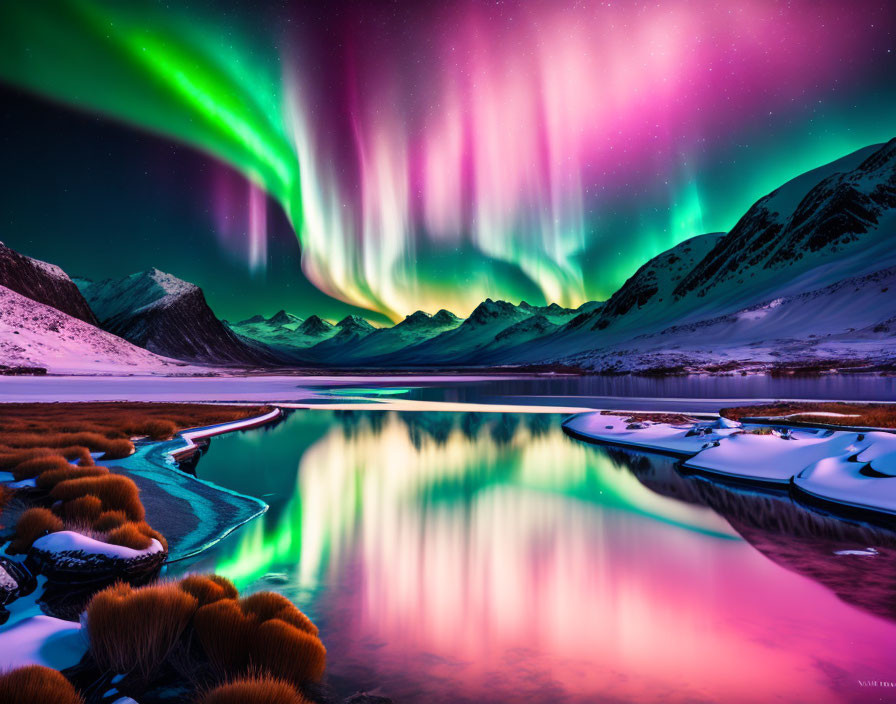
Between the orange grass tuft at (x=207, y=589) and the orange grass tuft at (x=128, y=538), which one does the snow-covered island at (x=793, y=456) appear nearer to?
the orange grass tuft at (x=207, y=589)

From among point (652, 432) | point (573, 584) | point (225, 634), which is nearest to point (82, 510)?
point (225, 634)

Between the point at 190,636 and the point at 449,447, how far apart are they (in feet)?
73.5

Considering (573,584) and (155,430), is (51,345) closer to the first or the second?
(155,430)

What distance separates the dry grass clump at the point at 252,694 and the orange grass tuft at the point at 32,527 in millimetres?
7580

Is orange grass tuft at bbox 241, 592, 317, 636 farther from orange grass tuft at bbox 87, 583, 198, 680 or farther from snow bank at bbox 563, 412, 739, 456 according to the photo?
snow bank at bbox 563, 412, 739, 456

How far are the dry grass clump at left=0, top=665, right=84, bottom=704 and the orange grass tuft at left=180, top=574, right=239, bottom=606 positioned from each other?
82.5 inches

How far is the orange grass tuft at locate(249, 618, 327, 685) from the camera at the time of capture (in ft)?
20.8

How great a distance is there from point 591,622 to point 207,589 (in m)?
5.68

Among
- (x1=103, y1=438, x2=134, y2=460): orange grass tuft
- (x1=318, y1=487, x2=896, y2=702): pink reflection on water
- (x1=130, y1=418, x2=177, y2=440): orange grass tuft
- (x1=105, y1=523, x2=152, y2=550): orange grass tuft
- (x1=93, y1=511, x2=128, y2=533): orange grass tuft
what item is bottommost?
(x1=318, y1=487, x2=896, y2=702): pink reflection on water

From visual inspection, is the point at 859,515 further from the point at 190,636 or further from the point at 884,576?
the point at 190,636

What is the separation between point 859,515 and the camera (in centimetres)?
1489

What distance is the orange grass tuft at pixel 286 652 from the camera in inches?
249

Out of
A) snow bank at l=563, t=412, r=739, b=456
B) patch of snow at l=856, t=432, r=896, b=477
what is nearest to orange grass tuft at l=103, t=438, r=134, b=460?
snow bank at l=563, t=412, r=739, b=456

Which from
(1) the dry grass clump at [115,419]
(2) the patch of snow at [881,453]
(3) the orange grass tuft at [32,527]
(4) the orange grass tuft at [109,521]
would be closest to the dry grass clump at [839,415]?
(2) the patch of snow at [881,453]
